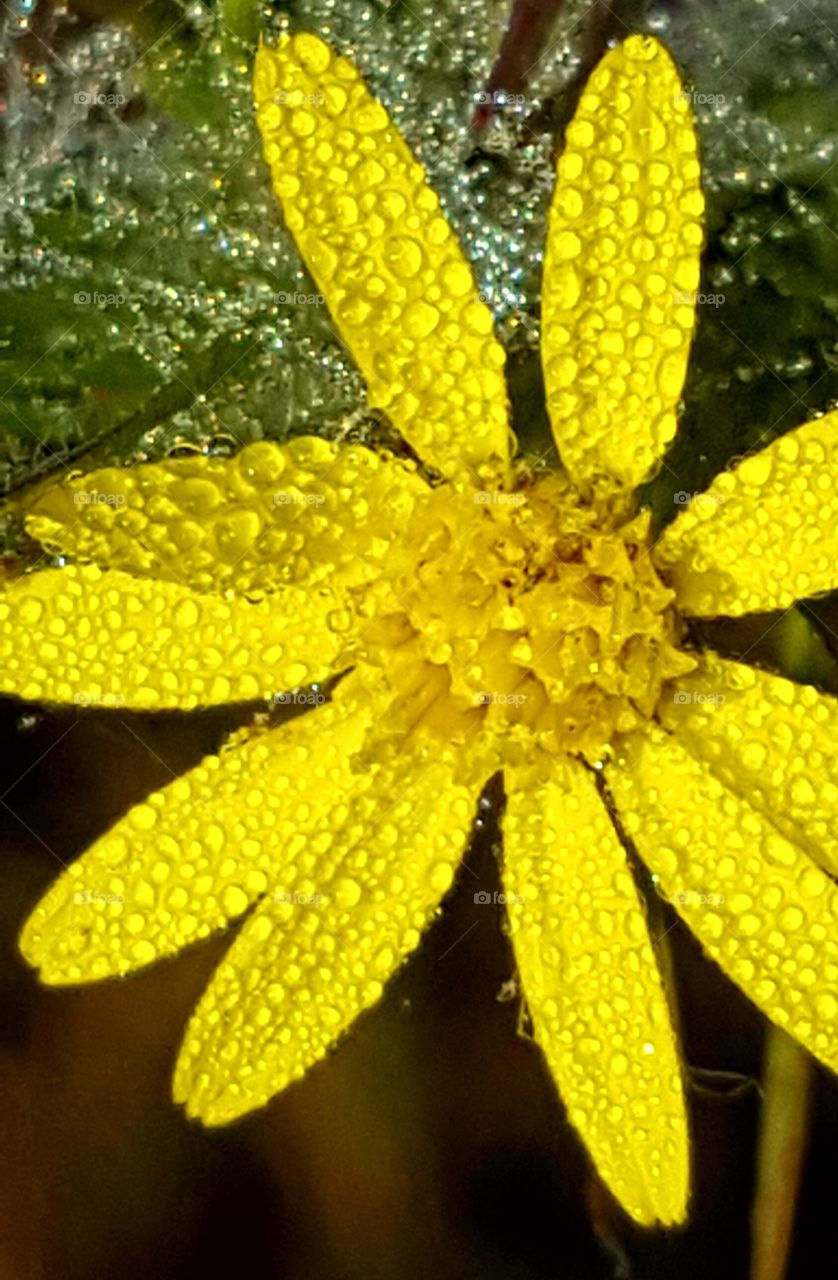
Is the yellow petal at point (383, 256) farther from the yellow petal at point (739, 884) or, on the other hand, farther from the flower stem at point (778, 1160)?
the flower stem at point (778, 1160)

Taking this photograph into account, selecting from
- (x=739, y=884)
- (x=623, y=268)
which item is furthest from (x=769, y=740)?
(x=623, y=268)

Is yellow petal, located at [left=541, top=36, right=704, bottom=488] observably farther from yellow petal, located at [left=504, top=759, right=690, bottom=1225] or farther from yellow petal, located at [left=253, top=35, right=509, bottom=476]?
yellow petal, located at [left=504, top=759, right=690, bottom=1225]

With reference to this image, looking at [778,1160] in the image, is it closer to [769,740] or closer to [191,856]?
[769,740]

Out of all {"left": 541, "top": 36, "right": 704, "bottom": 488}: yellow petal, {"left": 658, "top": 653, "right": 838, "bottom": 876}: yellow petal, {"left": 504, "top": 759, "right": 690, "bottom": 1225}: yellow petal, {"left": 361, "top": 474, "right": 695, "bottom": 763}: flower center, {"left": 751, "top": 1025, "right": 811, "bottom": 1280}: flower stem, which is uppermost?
{"left": 541, "top": 36, "right": 704, "bottom": 488}: yellow petal

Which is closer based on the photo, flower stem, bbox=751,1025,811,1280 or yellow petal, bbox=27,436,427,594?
yellow petal, bbox=27,436,427,594

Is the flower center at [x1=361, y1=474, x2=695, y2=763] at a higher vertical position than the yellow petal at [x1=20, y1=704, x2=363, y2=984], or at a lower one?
higher

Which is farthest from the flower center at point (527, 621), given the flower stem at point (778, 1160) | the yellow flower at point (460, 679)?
the flower stem at point (778, 1160)

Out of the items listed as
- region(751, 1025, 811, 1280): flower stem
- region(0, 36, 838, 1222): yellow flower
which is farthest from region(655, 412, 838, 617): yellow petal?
region(751, 1025, 811, 1280): flower stem
